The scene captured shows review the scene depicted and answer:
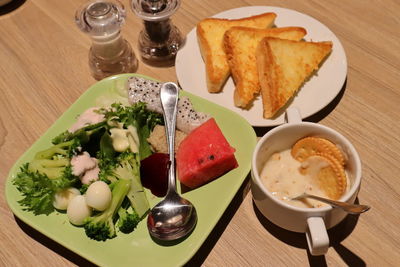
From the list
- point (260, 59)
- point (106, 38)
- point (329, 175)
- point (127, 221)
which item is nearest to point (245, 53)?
point (260, 59)

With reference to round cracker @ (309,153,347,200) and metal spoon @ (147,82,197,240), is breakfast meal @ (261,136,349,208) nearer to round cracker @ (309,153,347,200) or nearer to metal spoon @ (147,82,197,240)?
round cracker @ (309,153,347,200)

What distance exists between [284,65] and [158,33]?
0.42 meters

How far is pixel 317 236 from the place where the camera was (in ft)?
2.53

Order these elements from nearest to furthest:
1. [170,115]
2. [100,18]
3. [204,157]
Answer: [204,157] → [170,115] → [100,18]

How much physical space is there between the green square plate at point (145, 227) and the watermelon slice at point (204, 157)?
2cm

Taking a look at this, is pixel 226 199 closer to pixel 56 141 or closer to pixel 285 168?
pixel 285 168

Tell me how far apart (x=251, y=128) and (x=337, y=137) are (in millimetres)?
239

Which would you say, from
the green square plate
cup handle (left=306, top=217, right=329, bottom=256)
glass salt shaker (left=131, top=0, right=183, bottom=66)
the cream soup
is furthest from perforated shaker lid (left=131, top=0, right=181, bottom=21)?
cup handle (left=306, top=217, right=329, bottom=256)

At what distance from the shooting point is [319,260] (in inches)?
37.7

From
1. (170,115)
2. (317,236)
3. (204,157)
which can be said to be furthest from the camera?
(170,115)

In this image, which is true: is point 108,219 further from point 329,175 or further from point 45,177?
point 329,175

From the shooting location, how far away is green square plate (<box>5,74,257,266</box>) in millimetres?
919

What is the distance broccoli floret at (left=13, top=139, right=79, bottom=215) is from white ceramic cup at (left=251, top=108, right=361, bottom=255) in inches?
17.8

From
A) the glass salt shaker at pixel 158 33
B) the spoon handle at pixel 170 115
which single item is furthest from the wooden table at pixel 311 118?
the spoon handle at pixel 170 115
